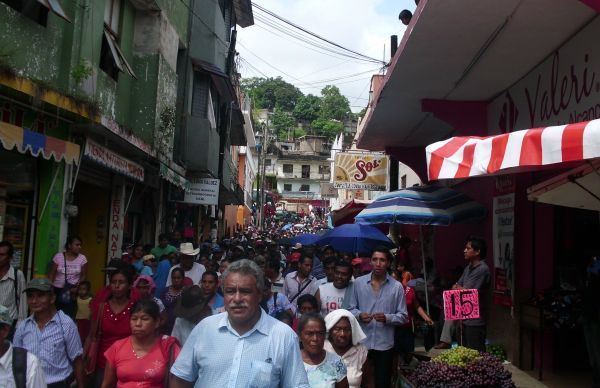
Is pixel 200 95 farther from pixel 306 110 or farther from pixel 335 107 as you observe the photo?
pixel 306 110

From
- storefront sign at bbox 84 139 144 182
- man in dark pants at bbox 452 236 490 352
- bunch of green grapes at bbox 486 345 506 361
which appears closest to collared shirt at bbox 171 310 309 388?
man in dark pants at bbox 452 236 490 352

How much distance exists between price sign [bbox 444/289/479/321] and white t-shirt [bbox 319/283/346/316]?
110cm

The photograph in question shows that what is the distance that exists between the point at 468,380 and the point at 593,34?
13.5ft

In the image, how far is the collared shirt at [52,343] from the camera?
474 centimetres

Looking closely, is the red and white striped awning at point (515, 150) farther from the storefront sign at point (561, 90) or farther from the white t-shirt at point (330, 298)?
the storefront sign at point (561, 90)

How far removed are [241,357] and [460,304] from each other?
3579mm

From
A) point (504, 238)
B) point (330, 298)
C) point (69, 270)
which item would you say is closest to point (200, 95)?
point (69, 270)

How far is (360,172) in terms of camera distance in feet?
63.3

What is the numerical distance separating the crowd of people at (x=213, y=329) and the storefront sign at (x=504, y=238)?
1.64 metres

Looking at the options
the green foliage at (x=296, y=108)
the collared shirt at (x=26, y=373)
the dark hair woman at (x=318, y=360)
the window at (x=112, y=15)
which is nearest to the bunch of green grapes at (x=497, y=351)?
the dark hair woman at (x=318, y=360)

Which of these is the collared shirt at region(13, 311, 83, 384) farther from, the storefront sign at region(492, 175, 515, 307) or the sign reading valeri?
the sign reading valeri

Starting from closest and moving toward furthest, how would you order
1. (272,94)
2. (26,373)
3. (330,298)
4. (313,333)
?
1. (26,373)
2. (313,333)
3. (330,298)
4. (272,94)

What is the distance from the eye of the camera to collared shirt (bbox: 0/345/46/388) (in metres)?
3.62

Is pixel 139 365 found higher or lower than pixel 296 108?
lower
